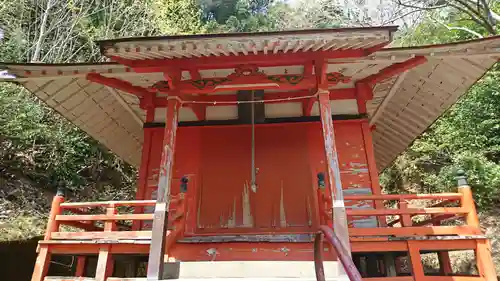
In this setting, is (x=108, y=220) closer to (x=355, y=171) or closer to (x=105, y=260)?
(x=105, y=260)

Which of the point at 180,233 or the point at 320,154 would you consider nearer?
the point at 180,233

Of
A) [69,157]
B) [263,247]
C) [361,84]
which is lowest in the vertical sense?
[263,247]

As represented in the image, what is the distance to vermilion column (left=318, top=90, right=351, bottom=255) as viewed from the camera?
15.5 ft

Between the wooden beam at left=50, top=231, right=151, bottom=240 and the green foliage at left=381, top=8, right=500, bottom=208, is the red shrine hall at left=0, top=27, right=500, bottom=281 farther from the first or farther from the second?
the green foliage at left=381, top=8, right=500, bottom=208

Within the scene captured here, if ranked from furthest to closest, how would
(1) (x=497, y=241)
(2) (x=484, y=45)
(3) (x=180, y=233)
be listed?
(1) (x=497, y=241) → (3) (x=180, y=233) → (2) (x=484, y=45)

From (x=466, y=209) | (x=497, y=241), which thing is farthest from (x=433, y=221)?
(x=497, y=241)

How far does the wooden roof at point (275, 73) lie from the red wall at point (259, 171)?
44cm

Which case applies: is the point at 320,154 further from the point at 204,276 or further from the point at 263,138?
the point at 204,276

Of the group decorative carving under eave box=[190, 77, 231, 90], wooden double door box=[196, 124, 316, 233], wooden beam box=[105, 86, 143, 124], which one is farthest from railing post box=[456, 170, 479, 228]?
wooden beam box=[105, 86, 143, 124]

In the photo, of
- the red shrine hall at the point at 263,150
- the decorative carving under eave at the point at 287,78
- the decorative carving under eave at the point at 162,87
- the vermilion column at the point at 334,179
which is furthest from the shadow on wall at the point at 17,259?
the vermilion column at the point at 334,179

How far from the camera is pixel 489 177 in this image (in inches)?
491

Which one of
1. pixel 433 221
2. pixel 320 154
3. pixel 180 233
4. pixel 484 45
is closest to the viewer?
pixel 484 45

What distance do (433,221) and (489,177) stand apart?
7477 mm

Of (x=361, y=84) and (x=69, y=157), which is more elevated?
(x=69, y=157)
